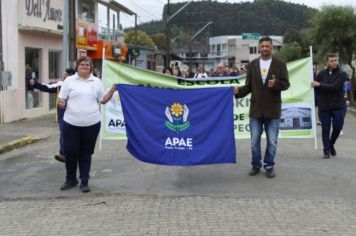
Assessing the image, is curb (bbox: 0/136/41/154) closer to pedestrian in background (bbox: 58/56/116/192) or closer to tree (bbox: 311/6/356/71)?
pedestrian in background (bbox: 58/56/116/192)

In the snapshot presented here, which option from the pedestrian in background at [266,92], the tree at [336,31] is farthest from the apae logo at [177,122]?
the tree at [336,31]

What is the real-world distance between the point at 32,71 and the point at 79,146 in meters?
13.9

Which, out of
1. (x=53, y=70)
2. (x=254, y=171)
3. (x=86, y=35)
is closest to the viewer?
(x=254, y=171)

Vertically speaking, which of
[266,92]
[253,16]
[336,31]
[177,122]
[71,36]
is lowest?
[177,122]

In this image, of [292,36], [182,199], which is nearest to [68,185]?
[182,199]

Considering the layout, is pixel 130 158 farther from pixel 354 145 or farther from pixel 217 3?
pixel 217 3

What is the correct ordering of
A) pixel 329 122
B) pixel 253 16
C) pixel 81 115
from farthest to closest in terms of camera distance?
pixel 253 16, pixel 329 122, pixel 81 115

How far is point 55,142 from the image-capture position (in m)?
13.6

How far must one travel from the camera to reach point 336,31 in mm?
33875

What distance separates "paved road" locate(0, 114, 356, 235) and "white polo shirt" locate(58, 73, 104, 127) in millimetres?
953

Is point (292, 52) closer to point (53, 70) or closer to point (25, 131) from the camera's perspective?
point (53, 70)

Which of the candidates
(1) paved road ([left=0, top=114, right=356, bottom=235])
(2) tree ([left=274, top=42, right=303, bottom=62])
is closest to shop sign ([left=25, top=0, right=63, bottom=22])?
(1) paved road ([left=0, top=114, right=356, bottom=235])

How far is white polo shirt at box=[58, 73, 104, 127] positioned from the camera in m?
7.27

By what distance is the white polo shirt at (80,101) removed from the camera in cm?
727
